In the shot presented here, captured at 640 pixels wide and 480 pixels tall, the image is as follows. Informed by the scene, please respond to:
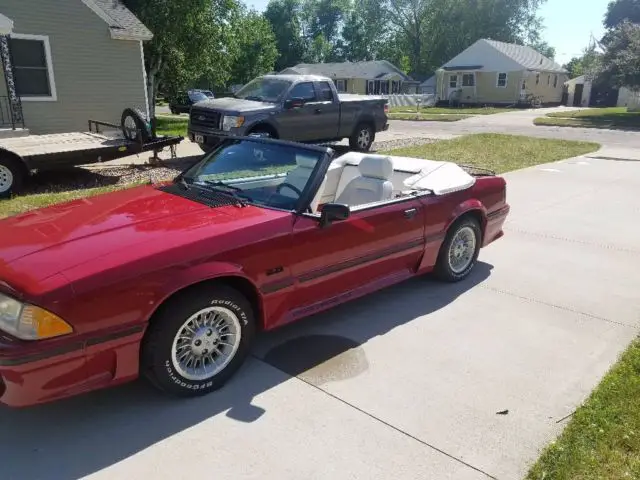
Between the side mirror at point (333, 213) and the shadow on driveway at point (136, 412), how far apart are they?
0.98 m

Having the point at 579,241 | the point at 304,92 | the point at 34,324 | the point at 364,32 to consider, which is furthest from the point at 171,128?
the point at 364,32

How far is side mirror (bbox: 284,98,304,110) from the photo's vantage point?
11609mm

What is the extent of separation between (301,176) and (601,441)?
2.50m

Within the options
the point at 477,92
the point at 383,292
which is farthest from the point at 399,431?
the point at 477,92

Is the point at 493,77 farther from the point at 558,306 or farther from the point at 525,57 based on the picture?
the point at 558,306

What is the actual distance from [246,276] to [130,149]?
720 cm

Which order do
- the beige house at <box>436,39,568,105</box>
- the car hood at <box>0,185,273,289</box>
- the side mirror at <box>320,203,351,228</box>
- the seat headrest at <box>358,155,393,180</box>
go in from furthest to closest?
the beige house at <box>436,39,568,105</box> → the seat headrest at <box>358,155,393,180</box> → the side mirror at <box>320,203,351,228</box> → the car hood at <box>0,185,273,289</box>

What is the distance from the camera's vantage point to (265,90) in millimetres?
12180

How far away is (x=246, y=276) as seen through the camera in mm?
3285

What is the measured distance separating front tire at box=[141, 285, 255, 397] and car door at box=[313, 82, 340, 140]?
957cm

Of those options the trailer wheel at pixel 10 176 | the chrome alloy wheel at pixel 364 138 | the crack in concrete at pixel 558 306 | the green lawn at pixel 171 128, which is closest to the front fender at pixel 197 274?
the crack in concrete at pixel 558 306

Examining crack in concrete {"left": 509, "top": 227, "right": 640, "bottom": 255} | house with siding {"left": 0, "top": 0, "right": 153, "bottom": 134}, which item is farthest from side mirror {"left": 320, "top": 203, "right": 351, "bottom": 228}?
house with siding {"left": 0, "top": 0, "right": 153, "bottom": 134}

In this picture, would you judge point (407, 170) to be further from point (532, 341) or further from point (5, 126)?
point (5, 126)

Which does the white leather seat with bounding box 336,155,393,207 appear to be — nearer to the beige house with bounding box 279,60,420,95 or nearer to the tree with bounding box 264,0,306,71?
the beige house with bounding box 279,60,420,95
